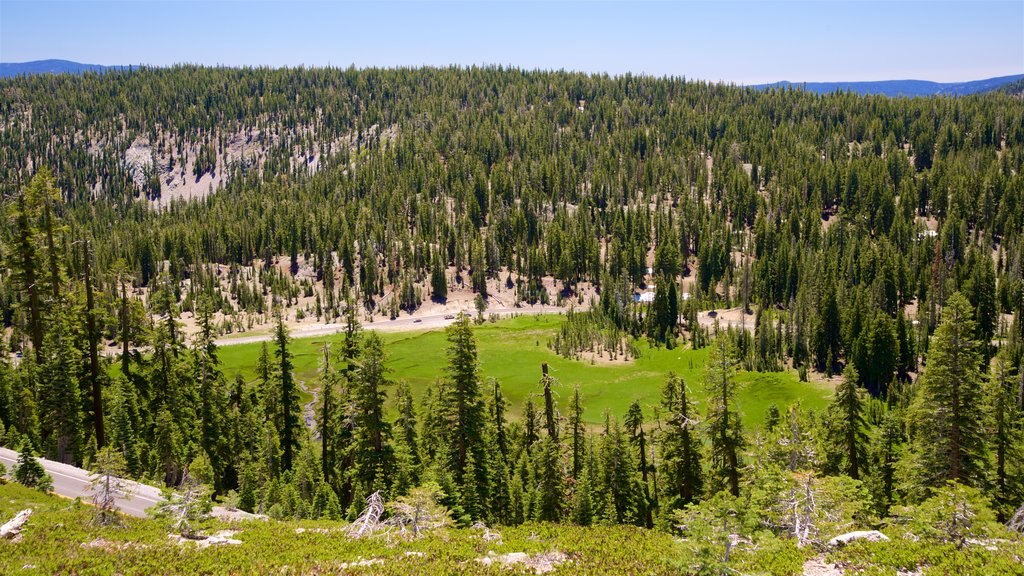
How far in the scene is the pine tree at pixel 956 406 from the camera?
3612 cm

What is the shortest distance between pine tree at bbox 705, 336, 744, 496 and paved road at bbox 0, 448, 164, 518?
28411 millimetres

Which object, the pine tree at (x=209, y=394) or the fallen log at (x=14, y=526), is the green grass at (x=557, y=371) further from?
the fallen log at (x=14, y=526)

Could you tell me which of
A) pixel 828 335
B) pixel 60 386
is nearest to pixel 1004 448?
pixel 60 386

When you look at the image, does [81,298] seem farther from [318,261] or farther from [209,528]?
[318,261]

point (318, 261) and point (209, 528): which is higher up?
point (209, 528)

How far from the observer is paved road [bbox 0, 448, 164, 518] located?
26578mm

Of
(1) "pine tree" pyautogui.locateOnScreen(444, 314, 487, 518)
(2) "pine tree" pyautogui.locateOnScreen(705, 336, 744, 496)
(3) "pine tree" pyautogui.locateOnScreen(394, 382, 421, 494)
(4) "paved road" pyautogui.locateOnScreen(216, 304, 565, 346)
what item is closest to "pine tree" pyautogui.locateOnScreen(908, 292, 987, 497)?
(2) "pine tree" pyautogui.locateOnScreen(705, 336, 744, 496)

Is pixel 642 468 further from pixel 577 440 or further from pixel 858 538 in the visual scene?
pixel 858 538

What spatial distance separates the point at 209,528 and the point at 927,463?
39.1 metres

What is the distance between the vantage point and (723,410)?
1399 inches

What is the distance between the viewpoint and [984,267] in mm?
127000

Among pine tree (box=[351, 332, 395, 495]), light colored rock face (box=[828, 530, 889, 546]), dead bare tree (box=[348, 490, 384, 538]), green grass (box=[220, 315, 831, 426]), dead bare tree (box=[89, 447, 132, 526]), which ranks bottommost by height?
green grass (box=[220, 315, 831, 426])

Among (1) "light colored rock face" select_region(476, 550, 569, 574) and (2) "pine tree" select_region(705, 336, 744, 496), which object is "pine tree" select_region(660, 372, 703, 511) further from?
(1) "light colored rock face" select_region(476, 550, 569, 574)

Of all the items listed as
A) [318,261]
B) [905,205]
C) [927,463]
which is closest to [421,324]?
[318,261]
